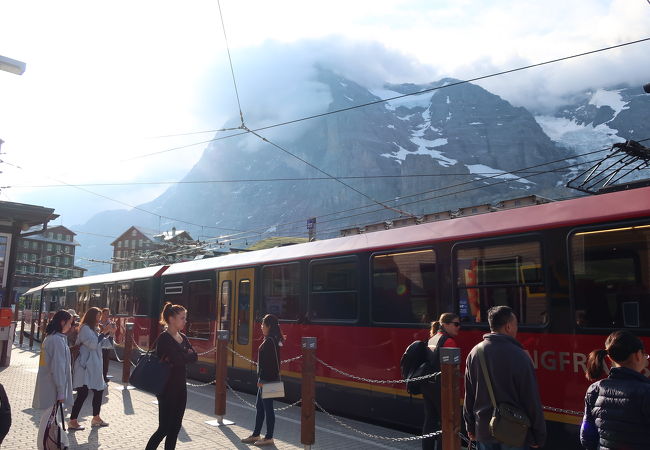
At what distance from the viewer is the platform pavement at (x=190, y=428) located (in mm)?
7250

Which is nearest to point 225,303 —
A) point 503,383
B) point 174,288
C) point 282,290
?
point 282,290

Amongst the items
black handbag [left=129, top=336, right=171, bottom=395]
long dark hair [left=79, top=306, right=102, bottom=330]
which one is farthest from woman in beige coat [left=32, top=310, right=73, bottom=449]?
long dark hair [left=79, top=306, right=102, bottom=330]

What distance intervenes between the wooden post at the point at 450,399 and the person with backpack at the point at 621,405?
1.64m

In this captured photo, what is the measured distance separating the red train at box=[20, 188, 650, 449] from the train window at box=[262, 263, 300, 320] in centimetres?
3

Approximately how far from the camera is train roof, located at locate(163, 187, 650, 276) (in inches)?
237

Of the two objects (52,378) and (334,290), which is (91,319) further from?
(334,290)

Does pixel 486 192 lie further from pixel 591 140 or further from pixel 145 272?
pixel 145 272

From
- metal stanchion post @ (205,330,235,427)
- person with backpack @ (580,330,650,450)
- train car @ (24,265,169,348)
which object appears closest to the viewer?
person with backpack @ (580,330,650,450)

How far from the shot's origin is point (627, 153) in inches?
→ 426

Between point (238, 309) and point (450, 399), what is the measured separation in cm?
774

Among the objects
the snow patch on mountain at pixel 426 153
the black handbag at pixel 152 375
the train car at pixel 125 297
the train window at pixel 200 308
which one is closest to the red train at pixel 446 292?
the train window at pixel 200 308

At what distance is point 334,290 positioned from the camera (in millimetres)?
9461

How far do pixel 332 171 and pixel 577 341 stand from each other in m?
186

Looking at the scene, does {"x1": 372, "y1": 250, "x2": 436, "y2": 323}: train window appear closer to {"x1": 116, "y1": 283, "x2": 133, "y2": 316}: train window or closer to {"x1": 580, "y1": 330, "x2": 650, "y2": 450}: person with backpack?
{"x1": 580, "y1": 330, "x2": 650, "y2": 450}: person with backpack
